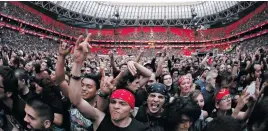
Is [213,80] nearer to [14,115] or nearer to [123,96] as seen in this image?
[123,96]

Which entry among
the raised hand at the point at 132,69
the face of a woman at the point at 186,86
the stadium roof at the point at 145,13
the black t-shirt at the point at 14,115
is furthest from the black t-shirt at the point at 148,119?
the stadium roof at the point at 145,13

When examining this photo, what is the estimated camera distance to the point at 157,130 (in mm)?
3469

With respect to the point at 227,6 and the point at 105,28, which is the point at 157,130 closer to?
the point at 227,6

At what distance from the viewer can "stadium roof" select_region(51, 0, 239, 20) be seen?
175 feet

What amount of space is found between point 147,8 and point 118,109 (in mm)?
56357

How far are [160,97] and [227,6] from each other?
4871 centimetres

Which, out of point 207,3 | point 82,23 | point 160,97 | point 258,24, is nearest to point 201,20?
point 207,3

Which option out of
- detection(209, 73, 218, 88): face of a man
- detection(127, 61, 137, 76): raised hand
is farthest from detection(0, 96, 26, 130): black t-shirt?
detection(209, 73, 218, 88): face of a man

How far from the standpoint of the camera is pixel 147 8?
58188 millimetres

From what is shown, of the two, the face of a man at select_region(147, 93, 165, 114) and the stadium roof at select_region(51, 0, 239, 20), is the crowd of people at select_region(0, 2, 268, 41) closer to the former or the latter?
the stadium roof at select_region(51, 0, 239, 20)

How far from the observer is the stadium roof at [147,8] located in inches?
2096

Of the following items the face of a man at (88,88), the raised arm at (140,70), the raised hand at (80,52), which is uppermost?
the raised hand at (80,52)

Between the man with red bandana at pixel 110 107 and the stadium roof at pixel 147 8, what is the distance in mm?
49549

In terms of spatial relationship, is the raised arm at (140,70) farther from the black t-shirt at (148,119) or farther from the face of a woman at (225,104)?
the face of a woman at (225,104)
